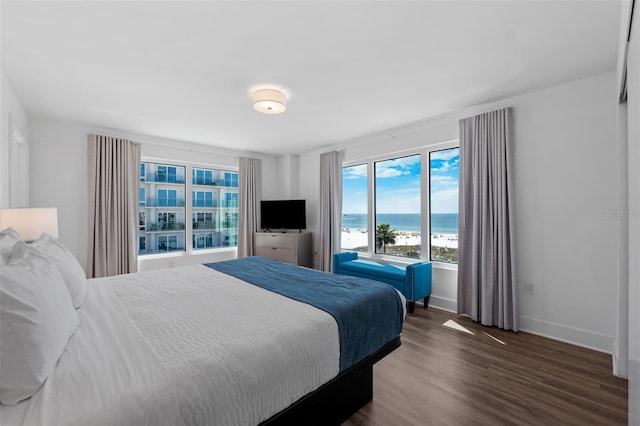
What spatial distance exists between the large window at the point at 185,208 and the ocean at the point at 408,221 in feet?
8.01

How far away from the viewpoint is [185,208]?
510 cm

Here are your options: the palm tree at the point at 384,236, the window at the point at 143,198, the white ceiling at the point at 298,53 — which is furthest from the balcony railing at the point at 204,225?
the palm tree at the point at 384,236

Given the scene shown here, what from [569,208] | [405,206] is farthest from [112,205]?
[569,208]

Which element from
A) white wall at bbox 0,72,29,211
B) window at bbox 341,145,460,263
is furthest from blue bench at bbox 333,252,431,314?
white wall at bbox 0,72,29,211

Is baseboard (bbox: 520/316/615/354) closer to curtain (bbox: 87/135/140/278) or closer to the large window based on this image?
the large window

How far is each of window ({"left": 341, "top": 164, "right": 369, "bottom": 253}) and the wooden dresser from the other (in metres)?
0.80

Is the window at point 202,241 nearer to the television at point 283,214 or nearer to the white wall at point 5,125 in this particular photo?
the television at point 283,214

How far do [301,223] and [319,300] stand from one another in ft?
12.0

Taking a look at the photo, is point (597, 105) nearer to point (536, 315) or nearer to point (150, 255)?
point (536, 315)

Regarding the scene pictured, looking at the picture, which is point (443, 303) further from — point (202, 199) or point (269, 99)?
point (202, 199)

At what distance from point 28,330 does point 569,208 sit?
393 centimetres

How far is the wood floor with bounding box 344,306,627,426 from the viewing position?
1727mm

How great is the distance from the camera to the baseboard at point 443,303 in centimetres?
355

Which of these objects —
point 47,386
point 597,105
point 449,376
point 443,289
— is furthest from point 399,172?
point 47,386
